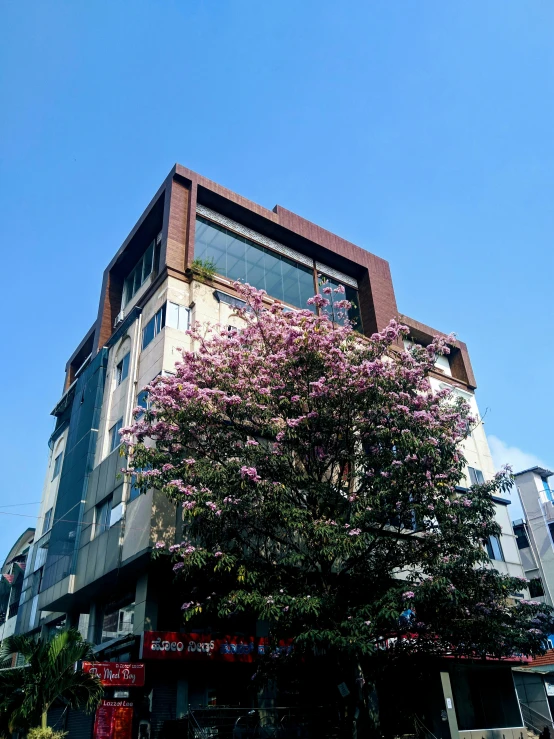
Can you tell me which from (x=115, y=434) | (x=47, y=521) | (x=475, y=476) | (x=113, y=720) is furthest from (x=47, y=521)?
(x=475, y=476)

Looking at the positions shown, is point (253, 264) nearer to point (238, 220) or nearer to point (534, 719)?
point (238, 220)

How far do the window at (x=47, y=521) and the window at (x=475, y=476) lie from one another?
24064 mm

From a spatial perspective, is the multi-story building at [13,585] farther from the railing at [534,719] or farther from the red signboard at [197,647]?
the railing at [534,719]

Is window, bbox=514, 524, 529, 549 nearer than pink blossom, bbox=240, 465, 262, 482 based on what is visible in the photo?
No

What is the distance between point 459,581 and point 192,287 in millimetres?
16630

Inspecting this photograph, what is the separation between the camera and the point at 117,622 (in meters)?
22.8

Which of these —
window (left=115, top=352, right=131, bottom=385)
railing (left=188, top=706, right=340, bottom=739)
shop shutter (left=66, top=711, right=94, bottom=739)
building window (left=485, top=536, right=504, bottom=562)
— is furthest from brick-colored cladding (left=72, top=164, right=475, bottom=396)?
railing (left=188, top=706, right=340, bottom=739)

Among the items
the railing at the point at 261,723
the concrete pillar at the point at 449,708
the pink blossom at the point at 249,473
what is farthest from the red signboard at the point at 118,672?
the concrete pillar at the point at 449,708

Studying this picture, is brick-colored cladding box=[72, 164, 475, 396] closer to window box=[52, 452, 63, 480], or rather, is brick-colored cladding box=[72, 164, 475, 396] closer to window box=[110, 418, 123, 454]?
window box=[110, 418, 123, 454]

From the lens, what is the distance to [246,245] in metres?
31.1

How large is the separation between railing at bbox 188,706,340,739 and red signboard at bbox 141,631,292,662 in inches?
69.9

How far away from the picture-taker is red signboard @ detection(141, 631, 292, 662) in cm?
1897

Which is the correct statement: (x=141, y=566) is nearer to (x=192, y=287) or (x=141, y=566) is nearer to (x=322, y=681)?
(x=322, y=681)

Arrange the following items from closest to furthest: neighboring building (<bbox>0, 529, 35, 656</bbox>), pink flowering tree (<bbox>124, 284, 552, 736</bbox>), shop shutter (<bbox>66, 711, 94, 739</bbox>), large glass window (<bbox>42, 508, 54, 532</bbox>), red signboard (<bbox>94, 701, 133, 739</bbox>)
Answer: pink flowering tree (<bbox>124, 284, 552, 736</bbox>)
red signboard (<bbox>94, 701, 133, 739</bbox>)
shop shutter (<bbox>66, 711, 94, 739</bbox>)
large glass window (<bbox>42, 508, 54, 532</bbox>)
neighboring building (<bbox>0, 529, 35, 656</bbox>)
